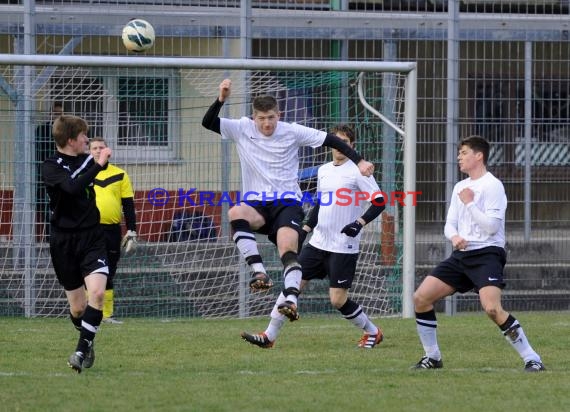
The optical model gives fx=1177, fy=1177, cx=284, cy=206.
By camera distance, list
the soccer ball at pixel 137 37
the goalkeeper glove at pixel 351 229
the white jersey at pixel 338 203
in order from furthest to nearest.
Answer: the soccer ball at pixel 137 37
the white jersey at pixel 338 203
the goalkeeper glove at pixel 351 229

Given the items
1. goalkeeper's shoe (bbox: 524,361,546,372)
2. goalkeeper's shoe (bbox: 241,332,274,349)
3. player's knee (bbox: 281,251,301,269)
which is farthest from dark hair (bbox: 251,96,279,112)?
goalkeeper's shoe (bbox: 524,361,546,372)

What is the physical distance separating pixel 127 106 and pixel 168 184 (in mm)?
1038

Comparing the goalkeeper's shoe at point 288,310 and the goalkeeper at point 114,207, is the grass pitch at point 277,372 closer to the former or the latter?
the goalkeeper's shoe at point 288,310

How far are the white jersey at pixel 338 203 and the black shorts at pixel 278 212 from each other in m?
1.14

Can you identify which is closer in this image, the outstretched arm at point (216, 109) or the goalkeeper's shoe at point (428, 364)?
the goalkeeper's shoe at point (428, 364)

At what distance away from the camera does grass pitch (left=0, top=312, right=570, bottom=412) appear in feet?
24.2

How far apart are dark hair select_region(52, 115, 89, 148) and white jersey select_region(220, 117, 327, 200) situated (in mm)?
1527

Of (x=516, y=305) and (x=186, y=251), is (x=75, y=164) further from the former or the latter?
(x=516, y=305)

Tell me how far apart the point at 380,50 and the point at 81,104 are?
152 inches

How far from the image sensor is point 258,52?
1484 cm

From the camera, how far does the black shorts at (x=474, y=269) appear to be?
869 centimetres

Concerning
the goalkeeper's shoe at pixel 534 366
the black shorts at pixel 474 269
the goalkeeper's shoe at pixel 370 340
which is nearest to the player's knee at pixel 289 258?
the black shorts at pixel 474 269

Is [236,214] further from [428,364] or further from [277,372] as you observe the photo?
[428,364]

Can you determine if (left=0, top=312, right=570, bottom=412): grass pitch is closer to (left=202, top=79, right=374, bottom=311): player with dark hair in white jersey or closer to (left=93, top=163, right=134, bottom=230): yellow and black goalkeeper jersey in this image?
(left=202, top=79, right=374, bottom=311): player with dark hair in white jersey
